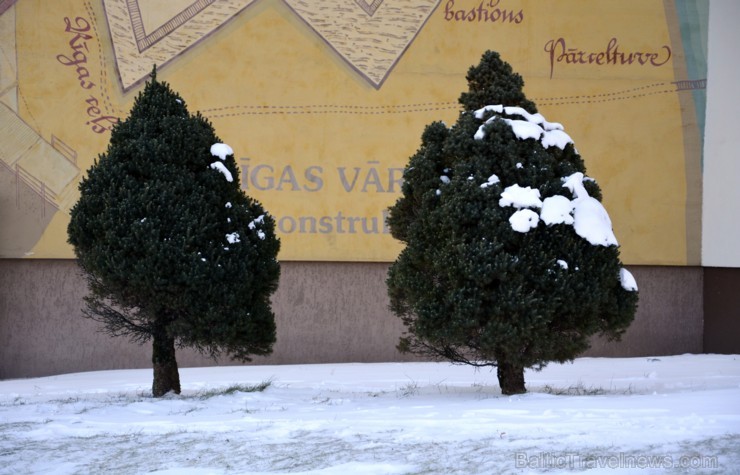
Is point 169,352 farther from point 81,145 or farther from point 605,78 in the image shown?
point 605,78

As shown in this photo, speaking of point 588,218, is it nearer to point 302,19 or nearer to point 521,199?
point 521,199

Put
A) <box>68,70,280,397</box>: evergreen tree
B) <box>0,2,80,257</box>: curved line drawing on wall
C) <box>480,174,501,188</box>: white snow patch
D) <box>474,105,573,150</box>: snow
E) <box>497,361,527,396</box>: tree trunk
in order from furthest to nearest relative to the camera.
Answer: <box>0,2,80,257</box>: curved line drawing on wall, <box>497,361,527,396</box>: tree trunk, <box>474,105,573,150</box>: snow, <box>68,70,280,397</box>: evergreen tree, <box>480,174,501,188</box>: white snow patch

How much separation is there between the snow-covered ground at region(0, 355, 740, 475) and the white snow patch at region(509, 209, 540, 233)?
1.78m

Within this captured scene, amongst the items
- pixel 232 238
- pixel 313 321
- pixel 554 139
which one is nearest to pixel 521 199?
pixel 554 139

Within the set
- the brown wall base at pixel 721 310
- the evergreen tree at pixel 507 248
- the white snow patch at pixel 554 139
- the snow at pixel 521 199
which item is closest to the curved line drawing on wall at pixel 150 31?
the evergreen tree at pixel 507 248

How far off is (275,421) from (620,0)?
36.1 feet

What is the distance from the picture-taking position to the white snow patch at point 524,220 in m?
9.02

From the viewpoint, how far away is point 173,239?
9.53m

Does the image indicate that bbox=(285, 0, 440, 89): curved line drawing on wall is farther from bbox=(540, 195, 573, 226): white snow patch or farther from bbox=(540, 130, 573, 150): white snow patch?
bbox=(540, 195, 573, 226): white snow patch

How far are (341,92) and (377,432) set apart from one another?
8.74 m

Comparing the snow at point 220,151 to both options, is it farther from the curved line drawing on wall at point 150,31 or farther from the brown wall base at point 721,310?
the brown wall base at point 721,310

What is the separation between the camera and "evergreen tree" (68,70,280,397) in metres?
9.48

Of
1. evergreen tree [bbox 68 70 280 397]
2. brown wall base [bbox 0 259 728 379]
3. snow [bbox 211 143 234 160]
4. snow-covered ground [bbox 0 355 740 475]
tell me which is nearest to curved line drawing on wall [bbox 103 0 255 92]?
brown wall base [bbox 0 259 728 379]

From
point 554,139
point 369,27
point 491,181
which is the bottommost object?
point 491,181
